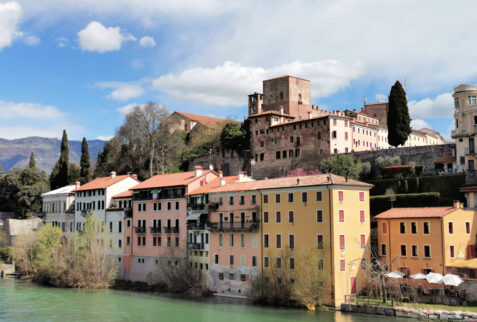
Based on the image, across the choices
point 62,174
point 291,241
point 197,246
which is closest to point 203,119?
point 62,174

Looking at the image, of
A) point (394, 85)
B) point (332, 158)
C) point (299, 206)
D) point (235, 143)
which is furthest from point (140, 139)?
point (299, 206)

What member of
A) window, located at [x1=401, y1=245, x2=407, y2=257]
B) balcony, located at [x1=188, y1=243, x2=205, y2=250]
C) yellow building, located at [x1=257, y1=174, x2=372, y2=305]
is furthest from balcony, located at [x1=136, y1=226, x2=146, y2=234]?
window, located at [x1=401, y1=245, x2=407, y2=257]

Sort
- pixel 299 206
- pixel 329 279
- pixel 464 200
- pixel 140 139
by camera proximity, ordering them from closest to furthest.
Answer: pixel 329 279, pixel 299 206, pixel 464 200, pixel 140 139

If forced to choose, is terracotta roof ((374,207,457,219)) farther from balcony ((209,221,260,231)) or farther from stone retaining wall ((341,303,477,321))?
balcony ((209,221,260,231))

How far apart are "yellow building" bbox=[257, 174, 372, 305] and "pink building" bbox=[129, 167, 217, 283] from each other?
31.0 feet

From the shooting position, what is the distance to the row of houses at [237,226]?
116ft

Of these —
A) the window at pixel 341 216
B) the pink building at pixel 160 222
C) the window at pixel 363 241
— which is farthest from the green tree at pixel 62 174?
the window at pixel 363 241

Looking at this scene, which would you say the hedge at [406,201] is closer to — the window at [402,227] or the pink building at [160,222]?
the window at [402,227]

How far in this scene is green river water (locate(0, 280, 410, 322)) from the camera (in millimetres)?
32966

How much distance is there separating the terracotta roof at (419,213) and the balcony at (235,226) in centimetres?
875

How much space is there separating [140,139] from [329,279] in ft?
135

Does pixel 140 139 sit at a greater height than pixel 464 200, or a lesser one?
greater

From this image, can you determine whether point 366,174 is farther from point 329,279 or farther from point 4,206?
point 4,206

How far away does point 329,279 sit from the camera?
3431 centimetres
